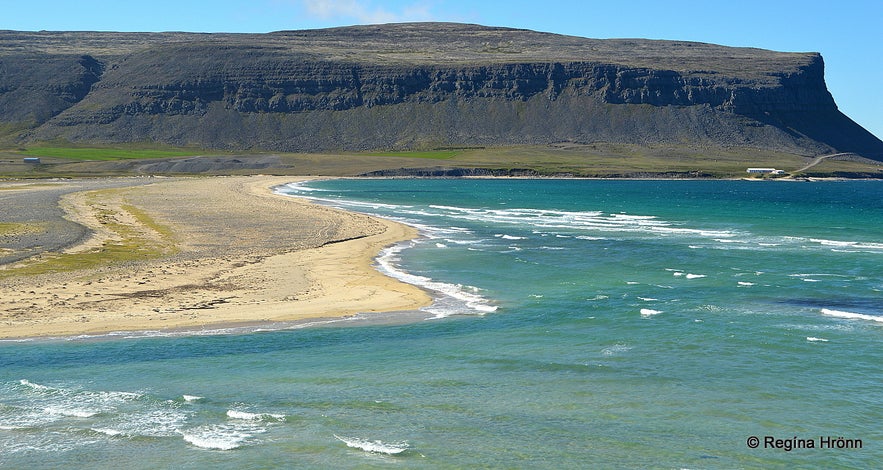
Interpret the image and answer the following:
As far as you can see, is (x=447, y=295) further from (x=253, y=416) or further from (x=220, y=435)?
(x=220, y=435)

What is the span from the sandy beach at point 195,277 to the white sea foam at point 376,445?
1294 centimetres

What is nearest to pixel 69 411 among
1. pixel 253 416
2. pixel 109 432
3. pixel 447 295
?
pixel 109 432

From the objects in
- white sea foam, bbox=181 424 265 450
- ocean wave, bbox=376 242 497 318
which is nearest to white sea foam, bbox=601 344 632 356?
ocean wave, bbox=376 242 497 318

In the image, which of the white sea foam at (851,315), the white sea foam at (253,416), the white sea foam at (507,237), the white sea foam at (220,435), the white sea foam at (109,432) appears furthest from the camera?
the white sea foam at (507,237)

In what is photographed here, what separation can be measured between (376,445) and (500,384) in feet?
19.1

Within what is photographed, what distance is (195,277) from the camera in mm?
40562

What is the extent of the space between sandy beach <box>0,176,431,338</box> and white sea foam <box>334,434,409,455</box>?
12.9 meters

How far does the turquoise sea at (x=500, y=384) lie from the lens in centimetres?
1938

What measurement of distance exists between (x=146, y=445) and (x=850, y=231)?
70.1 meters

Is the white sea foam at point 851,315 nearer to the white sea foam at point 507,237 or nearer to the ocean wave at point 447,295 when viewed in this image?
the ocean wave at point 447,295

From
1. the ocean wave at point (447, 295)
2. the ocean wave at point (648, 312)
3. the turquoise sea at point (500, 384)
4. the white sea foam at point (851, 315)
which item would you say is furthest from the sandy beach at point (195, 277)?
the white sea foam at point (851, 315)

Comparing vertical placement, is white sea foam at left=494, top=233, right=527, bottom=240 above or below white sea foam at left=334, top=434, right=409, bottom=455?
below

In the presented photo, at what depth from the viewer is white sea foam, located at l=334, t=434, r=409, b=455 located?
63.3ft

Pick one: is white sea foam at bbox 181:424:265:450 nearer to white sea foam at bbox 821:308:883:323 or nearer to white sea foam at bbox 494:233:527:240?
white sea foam at bbox 821:308:883:323
